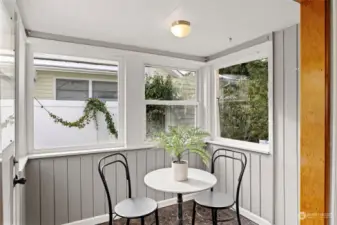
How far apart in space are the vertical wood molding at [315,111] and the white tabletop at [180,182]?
34.0 inches

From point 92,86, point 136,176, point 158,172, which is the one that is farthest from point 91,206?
point 92,86

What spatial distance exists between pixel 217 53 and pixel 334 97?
2.27 metres

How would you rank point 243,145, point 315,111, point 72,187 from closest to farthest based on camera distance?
point 315,111 < point 72,187 < point 243,145

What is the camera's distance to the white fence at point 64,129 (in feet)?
8.27

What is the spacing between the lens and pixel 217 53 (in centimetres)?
322

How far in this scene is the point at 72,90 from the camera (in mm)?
2674

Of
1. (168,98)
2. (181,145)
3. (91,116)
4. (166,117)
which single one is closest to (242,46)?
(168,98)

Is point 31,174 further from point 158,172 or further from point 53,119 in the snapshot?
point 158,172

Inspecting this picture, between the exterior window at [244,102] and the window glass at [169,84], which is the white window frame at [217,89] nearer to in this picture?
the exterior window at [244,102]

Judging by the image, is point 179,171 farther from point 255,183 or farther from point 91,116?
point 91,116

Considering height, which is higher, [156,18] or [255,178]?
[156,18]

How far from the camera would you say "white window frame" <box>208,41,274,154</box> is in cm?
252

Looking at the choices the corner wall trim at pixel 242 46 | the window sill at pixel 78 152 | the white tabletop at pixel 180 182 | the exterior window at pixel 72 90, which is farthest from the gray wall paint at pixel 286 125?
→ the exterior window at pixel 72 90

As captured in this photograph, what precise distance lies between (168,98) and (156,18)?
1.48 meters
